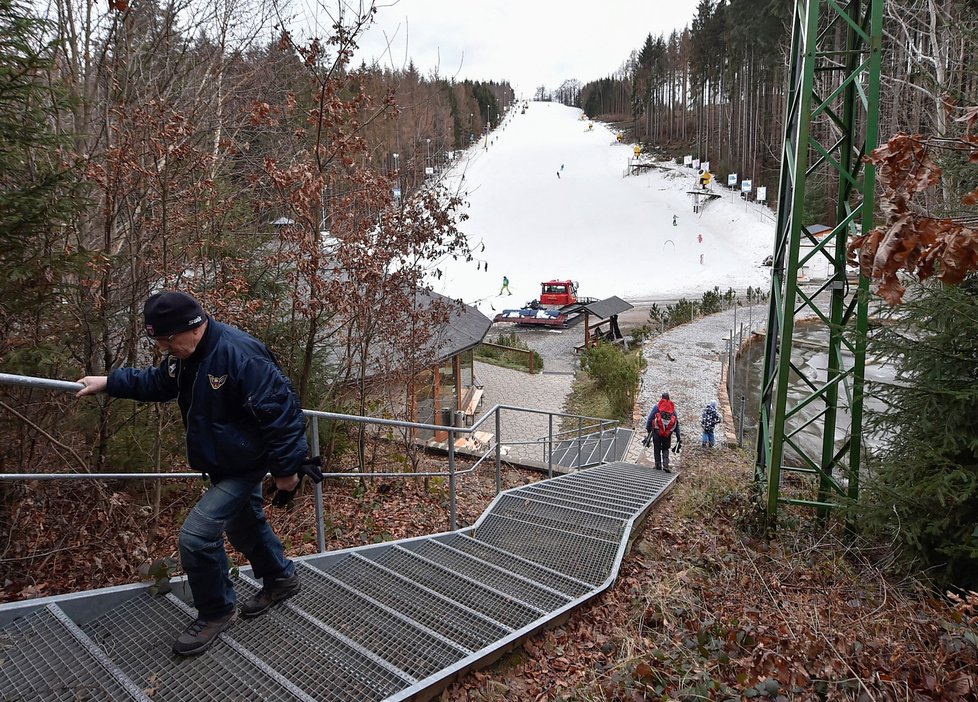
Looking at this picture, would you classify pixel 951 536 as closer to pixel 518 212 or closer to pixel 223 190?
pixel 223 190

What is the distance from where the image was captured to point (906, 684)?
2750 millimetres

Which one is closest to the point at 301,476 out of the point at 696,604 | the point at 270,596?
the point at 270,596

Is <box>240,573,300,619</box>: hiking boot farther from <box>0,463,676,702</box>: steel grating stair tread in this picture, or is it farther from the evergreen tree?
the evergreen tree

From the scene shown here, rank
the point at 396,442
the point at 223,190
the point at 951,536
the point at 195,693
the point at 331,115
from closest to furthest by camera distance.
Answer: the point at 195,693
the point at 951,536
the point at 331,115
the point at 223,190
the point at 396,442

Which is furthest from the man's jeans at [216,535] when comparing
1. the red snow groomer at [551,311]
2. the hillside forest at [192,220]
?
the red snow groomer at [551,311]

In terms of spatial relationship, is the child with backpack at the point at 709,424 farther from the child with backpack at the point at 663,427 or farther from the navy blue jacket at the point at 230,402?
the navy blue jacket at the point at 230,402

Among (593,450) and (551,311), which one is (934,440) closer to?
(593,450)

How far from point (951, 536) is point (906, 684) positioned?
2.85 metres

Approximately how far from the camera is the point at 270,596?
314 centimetres

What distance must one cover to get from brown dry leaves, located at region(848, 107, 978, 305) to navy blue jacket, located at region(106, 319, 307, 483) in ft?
8.52

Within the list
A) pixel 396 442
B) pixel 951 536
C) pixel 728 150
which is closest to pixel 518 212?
pixel 728 150

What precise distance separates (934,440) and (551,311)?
84.6 feet

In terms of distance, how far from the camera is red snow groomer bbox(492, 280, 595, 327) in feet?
98.3

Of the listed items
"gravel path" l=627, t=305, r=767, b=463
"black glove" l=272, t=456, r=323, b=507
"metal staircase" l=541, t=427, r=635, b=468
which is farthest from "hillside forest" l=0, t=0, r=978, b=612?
"gravel path" l=627, t=305, r=767, b=463
